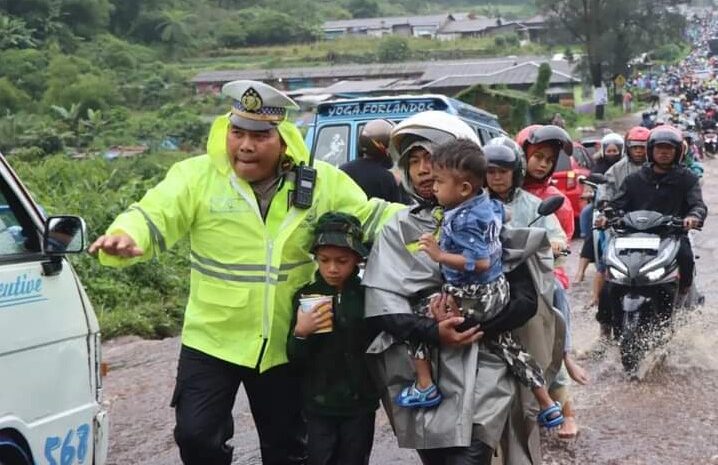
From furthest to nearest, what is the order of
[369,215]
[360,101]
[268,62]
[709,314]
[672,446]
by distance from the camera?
[268,62], [360,101], [709,314], [672,446], [369,215]

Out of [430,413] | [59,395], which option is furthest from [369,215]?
[59,395]

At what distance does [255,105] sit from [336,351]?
1.01 metres

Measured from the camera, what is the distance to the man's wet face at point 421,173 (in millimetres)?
3844

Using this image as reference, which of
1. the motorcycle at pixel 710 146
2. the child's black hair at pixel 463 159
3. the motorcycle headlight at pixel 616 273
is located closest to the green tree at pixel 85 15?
the motorcycle at pixel 710 146

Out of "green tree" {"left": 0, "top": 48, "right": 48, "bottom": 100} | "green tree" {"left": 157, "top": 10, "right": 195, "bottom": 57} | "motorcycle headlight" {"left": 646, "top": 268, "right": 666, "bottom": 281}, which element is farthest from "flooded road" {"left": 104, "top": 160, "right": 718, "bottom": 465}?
"green tree" {"left": 157, "top": 10, "right": 195, "bottom": 57}

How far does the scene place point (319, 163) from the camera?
4.30 meters

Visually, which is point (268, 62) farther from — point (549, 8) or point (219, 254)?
point (219, 254)

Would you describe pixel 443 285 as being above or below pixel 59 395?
above

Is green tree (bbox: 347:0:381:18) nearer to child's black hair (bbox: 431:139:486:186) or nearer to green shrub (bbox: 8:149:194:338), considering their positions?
green shrub (bbox: 8:149:194:338)

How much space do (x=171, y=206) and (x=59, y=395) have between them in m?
0.81

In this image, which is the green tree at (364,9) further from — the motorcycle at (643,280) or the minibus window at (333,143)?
the motorcycle at (643,280)

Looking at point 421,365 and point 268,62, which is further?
point 268,62

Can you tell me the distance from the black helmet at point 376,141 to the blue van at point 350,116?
3831 mm

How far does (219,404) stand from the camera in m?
3.98
